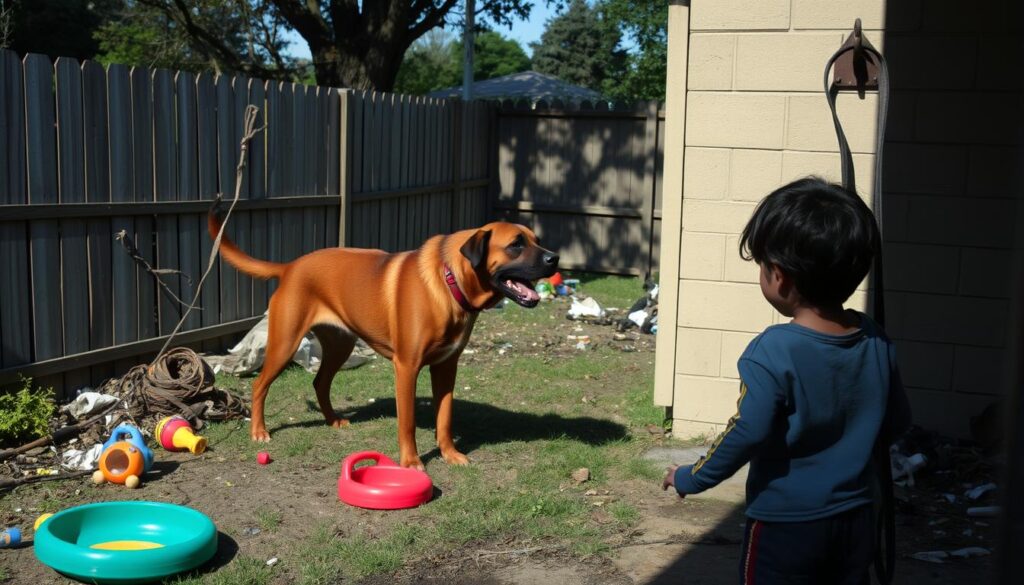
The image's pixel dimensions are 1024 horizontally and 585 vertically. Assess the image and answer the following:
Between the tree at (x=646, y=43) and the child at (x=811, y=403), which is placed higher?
the tree at (x=646, y=43)

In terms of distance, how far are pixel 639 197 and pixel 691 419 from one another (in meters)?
8.34

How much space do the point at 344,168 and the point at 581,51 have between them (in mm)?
55781

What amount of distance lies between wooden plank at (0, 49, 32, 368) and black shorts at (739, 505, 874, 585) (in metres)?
5.18

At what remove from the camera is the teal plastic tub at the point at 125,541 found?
13.0 feet

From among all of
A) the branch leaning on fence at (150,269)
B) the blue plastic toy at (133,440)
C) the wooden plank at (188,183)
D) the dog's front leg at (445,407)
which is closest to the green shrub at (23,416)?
the blue plastic toy at (133,440)

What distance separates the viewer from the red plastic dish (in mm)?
5105

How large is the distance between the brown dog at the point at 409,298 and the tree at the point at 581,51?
55.8m

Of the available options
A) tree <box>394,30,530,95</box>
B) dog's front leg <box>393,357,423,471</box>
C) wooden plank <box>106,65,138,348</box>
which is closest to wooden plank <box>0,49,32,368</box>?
wooden plank <box>106,65,138,348</box>

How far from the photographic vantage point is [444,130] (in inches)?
512

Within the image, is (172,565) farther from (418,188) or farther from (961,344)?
(418,188)

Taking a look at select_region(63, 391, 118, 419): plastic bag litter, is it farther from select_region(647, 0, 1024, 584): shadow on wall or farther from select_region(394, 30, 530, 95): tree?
select_region(394, 30, 530, 95): tree

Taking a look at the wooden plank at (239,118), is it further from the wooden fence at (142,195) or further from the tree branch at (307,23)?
the tree branch at (307,23)

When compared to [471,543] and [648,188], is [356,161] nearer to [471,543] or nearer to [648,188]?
[648,188]

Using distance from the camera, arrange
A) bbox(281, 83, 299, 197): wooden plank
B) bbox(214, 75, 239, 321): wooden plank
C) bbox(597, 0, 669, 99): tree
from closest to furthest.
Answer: bbox(214, 75, 239, 321): wooden plank, bbox(281, 83, 299, 197): wooden plank, bbox(597, 0, 669, 99): tree
